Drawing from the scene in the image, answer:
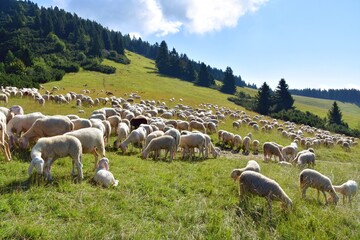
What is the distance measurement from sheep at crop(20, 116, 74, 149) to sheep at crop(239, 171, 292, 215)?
799 centimetres

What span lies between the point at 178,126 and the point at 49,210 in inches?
779

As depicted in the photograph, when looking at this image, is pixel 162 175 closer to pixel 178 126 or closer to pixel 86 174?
pixel 86 174

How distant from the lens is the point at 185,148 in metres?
18.2

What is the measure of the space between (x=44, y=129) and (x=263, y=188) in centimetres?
906

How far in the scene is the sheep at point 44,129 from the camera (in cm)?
1235

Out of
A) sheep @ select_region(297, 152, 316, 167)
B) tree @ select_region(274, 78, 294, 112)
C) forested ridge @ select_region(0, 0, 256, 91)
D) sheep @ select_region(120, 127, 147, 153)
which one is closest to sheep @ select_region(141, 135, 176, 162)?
sheep @ select_region(120, 127, 147, 153)

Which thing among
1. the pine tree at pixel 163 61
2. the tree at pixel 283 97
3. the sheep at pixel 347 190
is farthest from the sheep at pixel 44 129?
the pine tree at pixel 163 61

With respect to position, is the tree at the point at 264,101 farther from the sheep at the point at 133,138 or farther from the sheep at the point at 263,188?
the sheep at the point at 263,188

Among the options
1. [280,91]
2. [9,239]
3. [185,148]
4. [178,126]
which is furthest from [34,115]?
[280,91]

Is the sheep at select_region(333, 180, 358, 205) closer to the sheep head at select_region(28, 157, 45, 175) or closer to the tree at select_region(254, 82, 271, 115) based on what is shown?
the sheep head at select_region(28, 157, 45, 175)

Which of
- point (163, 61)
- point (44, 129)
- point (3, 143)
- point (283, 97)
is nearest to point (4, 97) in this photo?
point (44, 129)

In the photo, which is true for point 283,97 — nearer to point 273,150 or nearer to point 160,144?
point 273,150

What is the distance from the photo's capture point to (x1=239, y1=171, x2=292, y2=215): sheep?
28.7 ft

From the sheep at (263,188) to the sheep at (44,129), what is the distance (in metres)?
7.99
